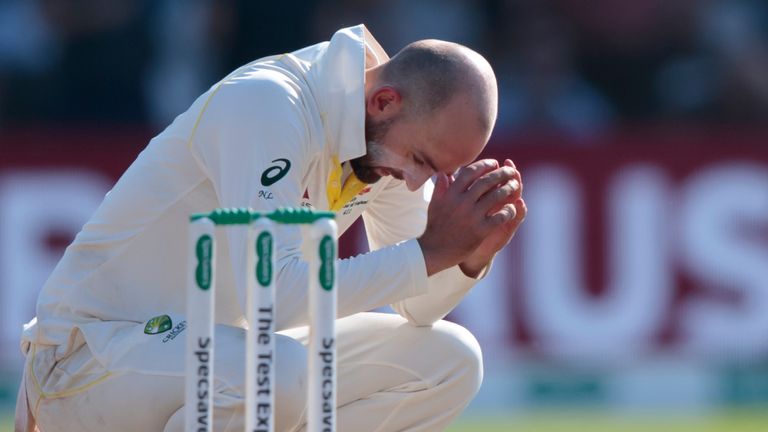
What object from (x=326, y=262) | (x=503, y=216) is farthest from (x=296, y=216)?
(x=503, y=216)

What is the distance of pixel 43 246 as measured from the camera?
24.1 ft

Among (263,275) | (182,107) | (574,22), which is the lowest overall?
(263,275)

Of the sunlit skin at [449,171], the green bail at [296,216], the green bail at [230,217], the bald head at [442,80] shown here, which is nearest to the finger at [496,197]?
the sunlit skin at [449,171]

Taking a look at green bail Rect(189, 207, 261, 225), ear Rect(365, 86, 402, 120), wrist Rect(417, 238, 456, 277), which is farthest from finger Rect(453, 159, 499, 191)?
green bail Rect(189, 207, 261, 225)

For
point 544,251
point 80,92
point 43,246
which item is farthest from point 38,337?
point 80,92

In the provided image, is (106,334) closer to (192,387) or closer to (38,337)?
(38,337)

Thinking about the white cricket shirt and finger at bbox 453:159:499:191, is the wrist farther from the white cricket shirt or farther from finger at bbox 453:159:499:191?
finger at bbox 453:159:499:191

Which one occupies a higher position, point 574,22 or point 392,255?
point 574,22

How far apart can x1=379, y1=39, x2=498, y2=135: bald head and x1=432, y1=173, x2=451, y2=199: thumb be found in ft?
0.54

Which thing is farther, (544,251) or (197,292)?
(544,251)

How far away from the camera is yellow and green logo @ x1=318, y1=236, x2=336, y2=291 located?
3145 mm

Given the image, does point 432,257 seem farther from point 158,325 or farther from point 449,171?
point 158,325

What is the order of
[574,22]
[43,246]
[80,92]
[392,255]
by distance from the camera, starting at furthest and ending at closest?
[574,22]
[80,92]
[43,246]
[392,255]

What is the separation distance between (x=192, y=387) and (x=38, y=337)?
1.01 metres
